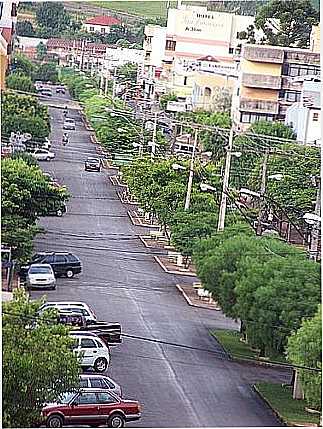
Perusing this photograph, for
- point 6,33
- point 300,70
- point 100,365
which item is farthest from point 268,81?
point 100,365

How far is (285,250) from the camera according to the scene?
3.52 m

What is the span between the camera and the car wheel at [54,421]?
128 inches

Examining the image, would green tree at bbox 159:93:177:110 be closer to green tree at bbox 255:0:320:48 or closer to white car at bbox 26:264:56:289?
green tree at bbox 255:0:320:48

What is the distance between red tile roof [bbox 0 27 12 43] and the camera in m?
3.31

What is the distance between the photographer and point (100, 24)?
11.3 ft

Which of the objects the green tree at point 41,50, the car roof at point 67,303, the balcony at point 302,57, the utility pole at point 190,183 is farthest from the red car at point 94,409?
the balcony at point 302,57

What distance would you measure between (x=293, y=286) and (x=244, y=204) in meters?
0.37

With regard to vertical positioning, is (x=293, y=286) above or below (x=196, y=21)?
below

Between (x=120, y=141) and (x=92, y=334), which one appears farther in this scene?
(x=120, y=141)

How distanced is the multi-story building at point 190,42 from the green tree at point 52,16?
0.30m

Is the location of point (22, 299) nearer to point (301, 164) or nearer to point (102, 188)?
point (102, 188)

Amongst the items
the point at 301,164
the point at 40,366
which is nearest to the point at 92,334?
the point at 40,366

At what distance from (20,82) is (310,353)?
4.44 ft

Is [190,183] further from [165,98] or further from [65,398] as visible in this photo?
[65,398]
